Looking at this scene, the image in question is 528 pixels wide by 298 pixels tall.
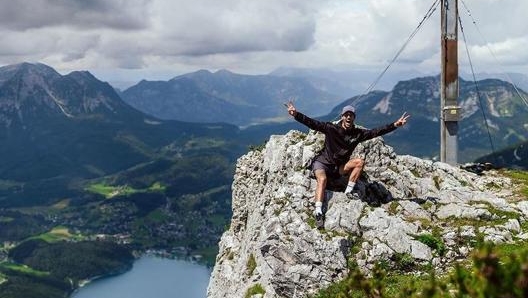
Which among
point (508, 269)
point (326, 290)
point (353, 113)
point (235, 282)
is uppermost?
point (353, 113)

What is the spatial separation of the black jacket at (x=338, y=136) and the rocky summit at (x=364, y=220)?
1.51 m

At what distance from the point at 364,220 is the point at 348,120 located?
13.7 feet

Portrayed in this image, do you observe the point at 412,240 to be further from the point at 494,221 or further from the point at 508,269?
the point at 508,269

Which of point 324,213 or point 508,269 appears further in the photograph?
point 324,213

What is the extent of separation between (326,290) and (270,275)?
99.9 inches

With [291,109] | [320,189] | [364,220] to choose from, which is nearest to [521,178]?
[364,220]

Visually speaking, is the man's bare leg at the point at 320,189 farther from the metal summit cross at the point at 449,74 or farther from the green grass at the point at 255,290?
the metal summit cross at the point at 449,74

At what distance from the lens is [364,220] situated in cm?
2275

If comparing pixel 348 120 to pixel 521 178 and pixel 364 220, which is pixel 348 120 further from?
pixel 521 178

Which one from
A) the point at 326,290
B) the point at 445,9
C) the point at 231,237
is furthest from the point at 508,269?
the point at 231,237

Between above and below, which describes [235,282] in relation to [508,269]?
below

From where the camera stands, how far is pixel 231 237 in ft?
114

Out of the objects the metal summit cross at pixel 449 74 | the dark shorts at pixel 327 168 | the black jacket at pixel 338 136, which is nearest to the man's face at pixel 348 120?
the black jacket at pixel 338 136

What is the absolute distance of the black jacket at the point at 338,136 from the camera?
22969mm
